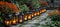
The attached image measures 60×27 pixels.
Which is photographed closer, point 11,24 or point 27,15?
point 11,24

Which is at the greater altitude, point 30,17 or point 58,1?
point 58,1

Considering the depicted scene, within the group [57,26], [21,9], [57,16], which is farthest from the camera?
[21,9]

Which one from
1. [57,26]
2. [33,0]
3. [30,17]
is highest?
[33,0]

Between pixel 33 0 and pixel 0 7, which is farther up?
pixel 33 0

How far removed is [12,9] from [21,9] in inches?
169

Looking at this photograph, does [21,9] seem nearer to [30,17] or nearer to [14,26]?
[30,17]

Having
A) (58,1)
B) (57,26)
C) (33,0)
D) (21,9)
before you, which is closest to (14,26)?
(57,26)

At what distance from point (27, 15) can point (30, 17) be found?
743mm

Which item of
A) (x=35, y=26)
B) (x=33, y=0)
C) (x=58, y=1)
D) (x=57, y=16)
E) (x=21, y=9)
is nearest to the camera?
(x=35, y=26)

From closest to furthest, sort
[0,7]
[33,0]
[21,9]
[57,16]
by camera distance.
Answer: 1. [0,7]
2. [57,16]
3. [21,9]
4. [33,0]

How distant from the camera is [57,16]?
50.3 feet

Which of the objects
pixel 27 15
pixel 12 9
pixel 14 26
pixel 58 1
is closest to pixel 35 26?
pixel 14 26

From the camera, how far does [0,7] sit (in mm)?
14047

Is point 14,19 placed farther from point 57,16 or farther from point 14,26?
point 57,16
